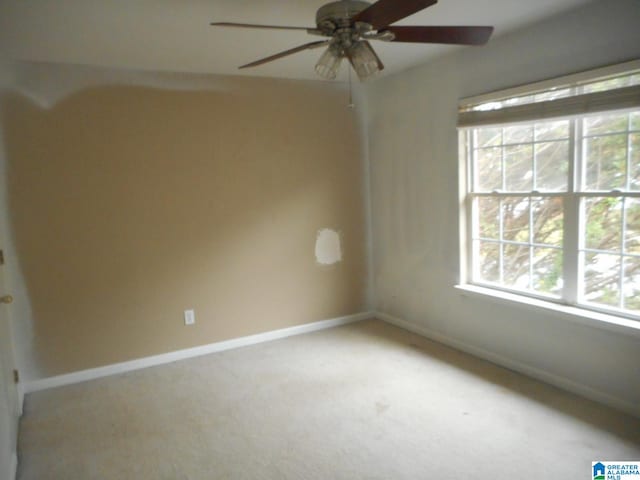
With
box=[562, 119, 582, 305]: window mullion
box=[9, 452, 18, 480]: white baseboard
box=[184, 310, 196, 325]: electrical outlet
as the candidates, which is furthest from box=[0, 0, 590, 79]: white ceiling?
box=[9, 452, 18, 480]: white baseboard

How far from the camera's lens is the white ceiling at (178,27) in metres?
2.37

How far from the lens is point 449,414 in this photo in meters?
2.78

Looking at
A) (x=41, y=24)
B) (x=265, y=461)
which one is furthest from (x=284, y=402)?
(x=41, y=24)

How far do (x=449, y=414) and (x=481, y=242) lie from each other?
147cm

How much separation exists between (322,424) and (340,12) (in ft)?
7.30

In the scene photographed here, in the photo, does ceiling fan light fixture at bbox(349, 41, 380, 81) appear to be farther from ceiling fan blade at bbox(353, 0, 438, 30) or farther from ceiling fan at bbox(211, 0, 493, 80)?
ceiling fan blade at bbox(353, 0, 438, 30)

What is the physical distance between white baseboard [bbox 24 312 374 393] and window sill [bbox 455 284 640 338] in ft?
4.92

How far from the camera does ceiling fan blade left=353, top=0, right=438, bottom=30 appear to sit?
160cm

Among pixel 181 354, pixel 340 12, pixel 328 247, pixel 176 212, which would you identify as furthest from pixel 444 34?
pixel 181 354

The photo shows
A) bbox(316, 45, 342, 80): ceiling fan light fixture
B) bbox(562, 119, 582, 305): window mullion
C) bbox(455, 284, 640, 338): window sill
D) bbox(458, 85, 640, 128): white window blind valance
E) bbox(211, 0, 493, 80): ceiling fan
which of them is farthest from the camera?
bbox(562, 119, 582, 305): window mullion

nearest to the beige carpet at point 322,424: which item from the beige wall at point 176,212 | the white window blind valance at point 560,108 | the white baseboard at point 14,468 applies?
the white baseboard at point 14,468

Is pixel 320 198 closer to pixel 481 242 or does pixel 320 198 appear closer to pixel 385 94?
pixel 385 94

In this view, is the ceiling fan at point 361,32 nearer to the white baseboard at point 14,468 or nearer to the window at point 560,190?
the window at point 560,190

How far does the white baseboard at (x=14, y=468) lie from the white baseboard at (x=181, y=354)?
3.28 ft
